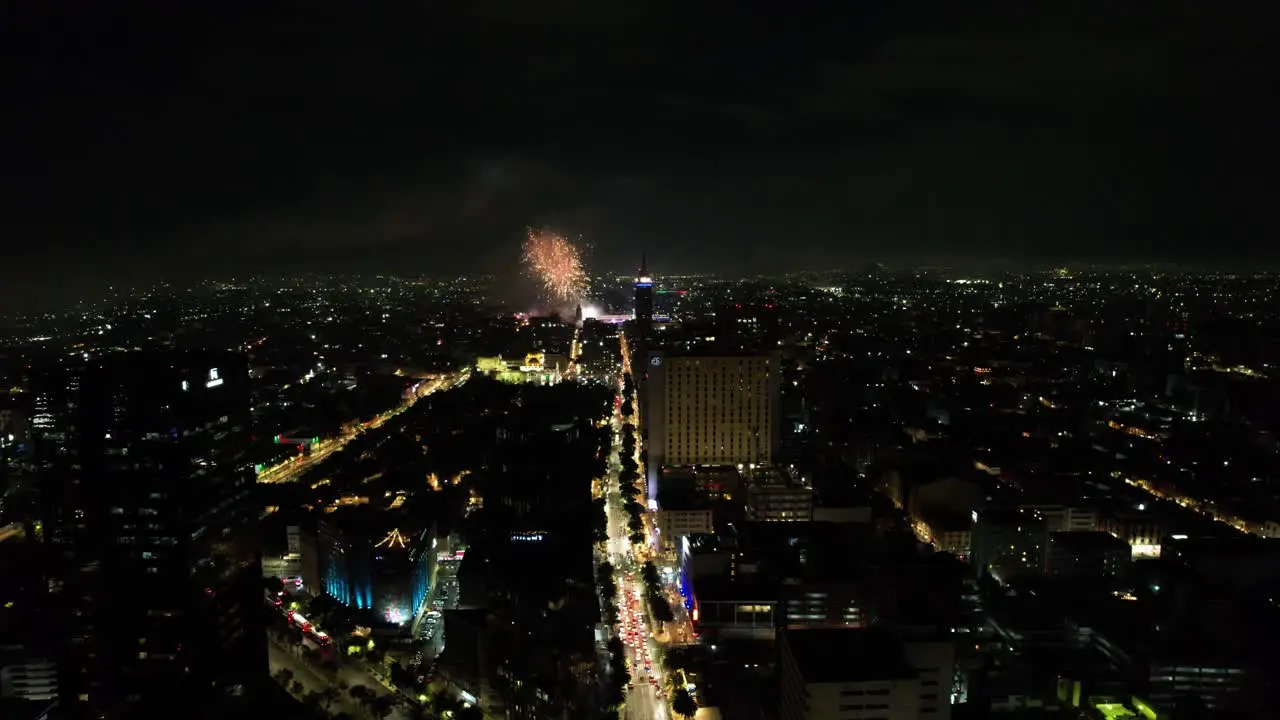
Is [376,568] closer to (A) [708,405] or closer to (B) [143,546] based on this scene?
(B) [143,546]

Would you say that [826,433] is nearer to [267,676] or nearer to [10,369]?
[267,676]

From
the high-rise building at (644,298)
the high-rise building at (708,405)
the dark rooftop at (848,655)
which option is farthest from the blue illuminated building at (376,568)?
the high-rise building at (644,298)

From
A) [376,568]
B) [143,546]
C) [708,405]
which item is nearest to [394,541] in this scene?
[376,568]

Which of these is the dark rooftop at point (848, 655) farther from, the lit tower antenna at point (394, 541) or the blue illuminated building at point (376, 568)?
the lit tower antenna at point (394, 541)

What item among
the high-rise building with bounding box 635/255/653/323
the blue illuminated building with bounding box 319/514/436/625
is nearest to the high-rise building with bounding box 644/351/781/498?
the blue illuminated building with bounding box 319/514/436/625

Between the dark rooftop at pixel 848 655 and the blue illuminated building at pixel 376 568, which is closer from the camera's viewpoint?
the dark rooftop at pixel 848 655

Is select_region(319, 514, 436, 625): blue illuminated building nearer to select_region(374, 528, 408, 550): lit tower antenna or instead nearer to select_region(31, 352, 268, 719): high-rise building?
select_region(374, 528, 408, 550): lit tower antenna

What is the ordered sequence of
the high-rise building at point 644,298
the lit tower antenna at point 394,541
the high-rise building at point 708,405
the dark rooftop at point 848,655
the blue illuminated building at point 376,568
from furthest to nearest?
the high-rise building at point 644,298 → the high-rise building at point 708,405 → the lit tower antenna at point 394,541 → the blue illuminated building at point 376,568 → the dark rooftop at point 848,655
